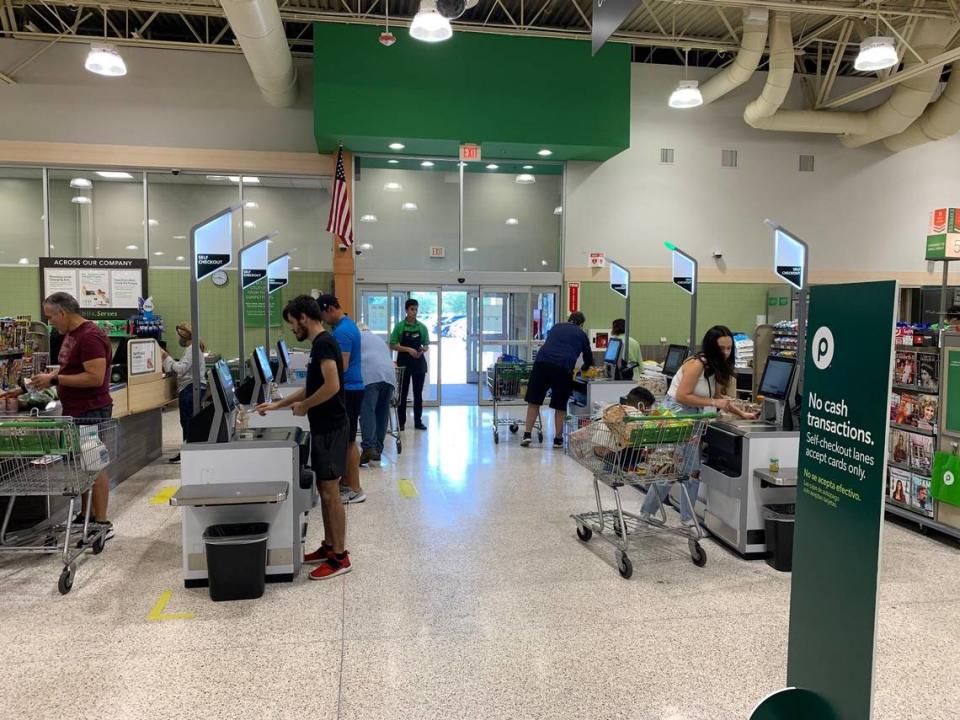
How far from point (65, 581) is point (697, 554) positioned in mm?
3893

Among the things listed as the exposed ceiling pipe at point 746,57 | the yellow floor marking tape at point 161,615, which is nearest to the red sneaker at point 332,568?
the yellow floor marking tape at point 161,615

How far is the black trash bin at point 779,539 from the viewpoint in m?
4.27

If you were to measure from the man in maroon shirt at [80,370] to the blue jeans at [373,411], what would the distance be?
109 inches


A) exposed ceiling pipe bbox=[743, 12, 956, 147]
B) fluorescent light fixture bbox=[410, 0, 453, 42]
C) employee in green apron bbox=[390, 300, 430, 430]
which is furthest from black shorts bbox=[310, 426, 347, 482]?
exposed ceiling pipe bbox=[743, 12, 956, 147]

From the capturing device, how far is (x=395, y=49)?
10.1m

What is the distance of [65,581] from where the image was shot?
3881 mm

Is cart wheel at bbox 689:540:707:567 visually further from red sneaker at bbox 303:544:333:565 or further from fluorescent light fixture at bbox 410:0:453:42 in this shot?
fluorescent light fixture at bbox 410:0:453:42

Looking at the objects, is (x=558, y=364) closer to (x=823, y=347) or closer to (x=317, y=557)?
(x=317, y=557)

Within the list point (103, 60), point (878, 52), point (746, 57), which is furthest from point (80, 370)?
point (746, 57)

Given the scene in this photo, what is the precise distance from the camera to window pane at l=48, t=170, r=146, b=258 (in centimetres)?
1088

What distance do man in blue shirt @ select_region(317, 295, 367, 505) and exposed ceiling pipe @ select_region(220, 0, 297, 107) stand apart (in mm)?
3793

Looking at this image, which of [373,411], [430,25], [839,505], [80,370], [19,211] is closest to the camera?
[839,505]

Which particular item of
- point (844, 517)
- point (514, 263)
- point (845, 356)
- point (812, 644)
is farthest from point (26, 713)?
point (514, 263)

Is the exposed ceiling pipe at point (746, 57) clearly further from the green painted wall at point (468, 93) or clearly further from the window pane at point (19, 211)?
the window pane at point (19, 211)
